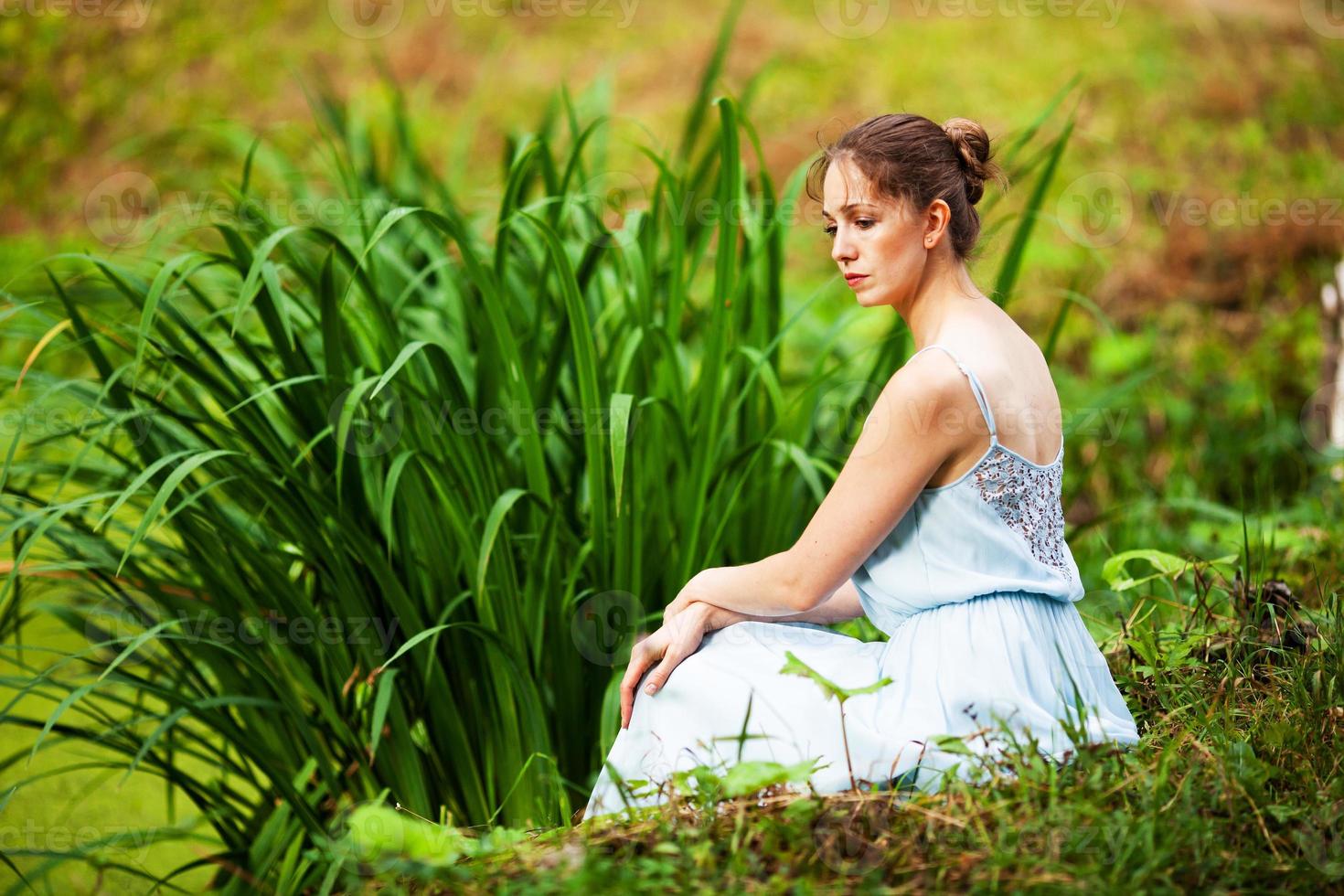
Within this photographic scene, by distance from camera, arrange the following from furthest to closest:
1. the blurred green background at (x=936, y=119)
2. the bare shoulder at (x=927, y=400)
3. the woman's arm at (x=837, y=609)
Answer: the blurred green background at (x=936, y=119), the woman's arm at (x=837, y=609), the bare shoulder at (x=927, y=400)

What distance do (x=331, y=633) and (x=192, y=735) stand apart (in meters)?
0.38

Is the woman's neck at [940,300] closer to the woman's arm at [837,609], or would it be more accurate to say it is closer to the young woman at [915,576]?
the young woman at [915,576]

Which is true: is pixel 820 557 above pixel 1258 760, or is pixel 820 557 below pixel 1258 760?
above

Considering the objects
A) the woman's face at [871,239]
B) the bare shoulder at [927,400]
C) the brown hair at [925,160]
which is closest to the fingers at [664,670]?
the bare shoulder at [927,400]

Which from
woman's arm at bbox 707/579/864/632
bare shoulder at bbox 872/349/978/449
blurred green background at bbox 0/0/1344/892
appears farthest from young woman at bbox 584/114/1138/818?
blurred green background at bbox 0/0/1344/892

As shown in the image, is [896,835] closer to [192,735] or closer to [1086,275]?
[192,735]

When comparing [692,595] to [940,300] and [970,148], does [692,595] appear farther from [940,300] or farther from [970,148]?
[970,148]

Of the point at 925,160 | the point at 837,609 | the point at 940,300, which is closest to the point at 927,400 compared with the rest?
the point at 940,300

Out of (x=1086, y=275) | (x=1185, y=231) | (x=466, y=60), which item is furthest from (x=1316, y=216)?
(x=466, y=60)

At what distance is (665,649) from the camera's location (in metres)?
1.54

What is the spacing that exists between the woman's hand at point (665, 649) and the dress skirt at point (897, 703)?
1 centimetres

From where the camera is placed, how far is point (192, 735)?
2.01 meters

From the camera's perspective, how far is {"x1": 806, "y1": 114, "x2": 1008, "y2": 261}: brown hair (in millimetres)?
1459

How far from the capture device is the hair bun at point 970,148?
1.50 m
